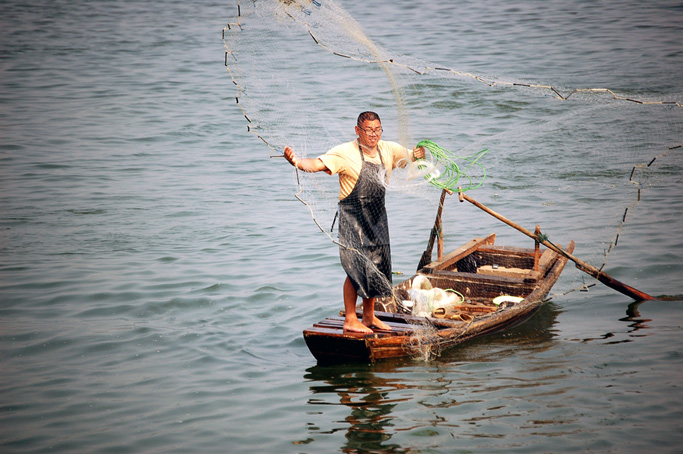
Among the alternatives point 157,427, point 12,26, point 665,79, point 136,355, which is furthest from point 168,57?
point 157,427

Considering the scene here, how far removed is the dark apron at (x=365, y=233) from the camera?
4840 millimetres

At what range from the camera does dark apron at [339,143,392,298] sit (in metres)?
4.84

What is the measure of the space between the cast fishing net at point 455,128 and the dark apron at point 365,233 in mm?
275

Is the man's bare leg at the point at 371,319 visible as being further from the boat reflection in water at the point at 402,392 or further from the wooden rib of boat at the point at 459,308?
the boat reflection in water at the point at 402,392

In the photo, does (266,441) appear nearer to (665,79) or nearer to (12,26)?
(665,79)

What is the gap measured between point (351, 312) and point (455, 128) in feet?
28.5

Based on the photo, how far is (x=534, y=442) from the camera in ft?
13.7

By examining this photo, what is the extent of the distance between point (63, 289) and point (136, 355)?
1.75 m

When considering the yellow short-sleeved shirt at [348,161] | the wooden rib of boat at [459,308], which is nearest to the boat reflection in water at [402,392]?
the wooden rib of boat at [459,308]

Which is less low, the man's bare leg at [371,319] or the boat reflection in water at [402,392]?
the man's bare leg at [371,319]

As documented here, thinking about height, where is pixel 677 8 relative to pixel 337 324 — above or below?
above

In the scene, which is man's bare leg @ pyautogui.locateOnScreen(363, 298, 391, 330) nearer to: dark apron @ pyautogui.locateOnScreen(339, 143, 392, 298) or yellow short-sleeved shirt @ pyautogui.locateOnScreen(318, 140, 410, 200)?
dark apron @ pyautogui.locateOnScreen(339, 143, 392, 298)

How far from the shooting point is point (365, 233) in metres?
4.91

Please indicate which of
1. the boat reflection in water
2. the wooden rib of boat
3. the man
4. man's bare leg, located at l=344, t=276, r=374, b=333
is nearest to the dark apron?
the man
